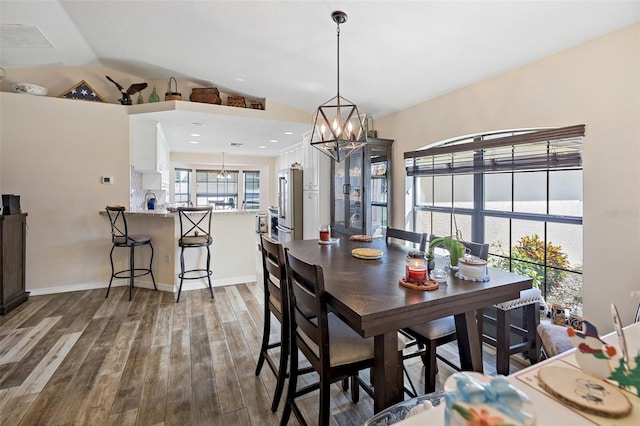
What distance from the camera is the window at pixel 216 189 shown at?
8.61m

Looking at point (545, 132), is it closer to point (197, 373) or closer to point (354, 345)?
point (354, 345)

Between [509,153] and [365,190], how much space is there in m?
1.59

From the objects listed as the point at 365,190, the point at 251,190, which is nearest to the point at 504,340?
the point at 365,190

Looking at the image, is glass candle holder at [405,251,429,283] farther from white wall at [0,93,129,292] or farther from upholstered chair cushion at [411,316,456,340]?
white wall at [0,93,129,292]

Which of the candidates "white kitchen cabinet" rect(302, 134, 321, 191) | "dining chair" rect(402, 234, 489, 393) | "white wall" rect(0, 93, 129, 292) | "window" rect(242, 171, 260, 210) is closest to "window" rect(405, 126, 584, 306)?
"dining chair" rect(402, 234, 489, 393)

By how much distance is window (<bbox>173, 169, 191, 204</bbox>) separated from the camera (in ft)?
27.3

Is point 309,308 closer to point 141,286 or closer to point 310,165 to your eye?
point 141,286

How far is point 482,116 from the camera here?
2.72 metres

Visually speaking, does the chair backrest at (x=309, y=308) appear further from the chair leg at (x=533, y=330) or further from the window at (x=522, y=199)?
the window at (x=522, y=199)

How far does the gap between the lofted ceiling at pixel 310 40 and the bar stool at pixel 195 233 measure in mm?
1450

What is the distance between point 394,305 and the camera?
1.22 metres

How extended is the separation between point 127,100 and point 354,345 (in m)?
4.46

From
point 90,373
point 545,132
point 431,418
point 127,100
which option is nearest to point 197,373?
point 90,373

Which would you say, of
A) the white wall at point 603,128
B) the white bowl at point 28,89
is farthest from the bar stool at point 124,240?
the white wall at point 603,128
